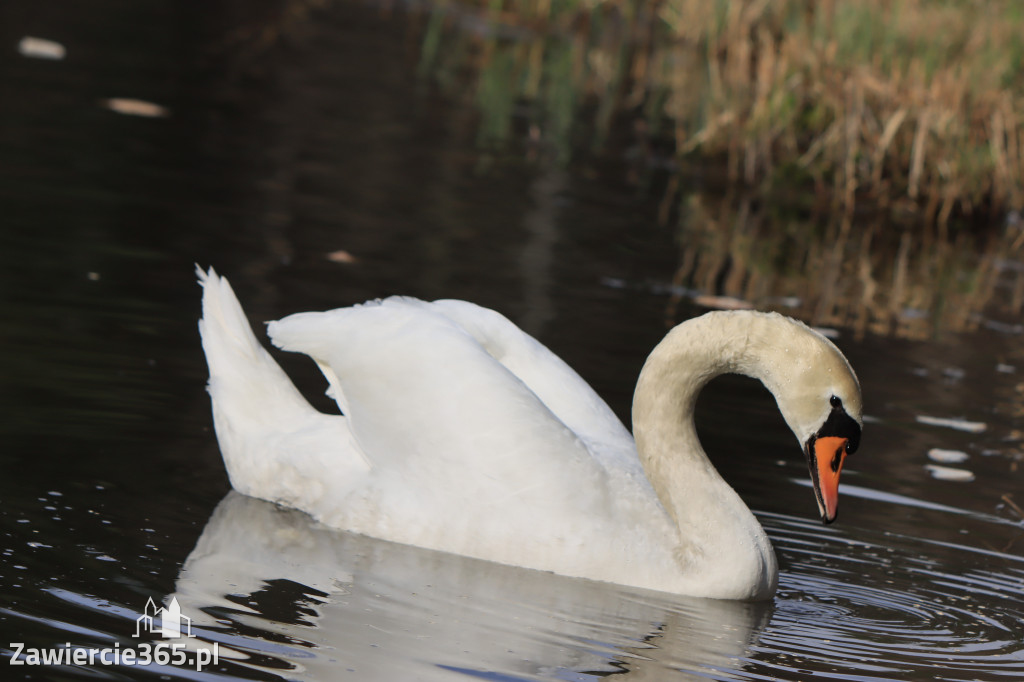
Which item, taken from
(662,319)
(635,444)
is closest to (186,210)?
(662,319)

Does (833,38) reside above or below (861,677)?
above

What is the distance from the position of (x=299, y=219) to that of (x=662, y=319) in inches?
95.7

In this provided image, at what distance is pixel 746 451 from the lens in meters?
6.63

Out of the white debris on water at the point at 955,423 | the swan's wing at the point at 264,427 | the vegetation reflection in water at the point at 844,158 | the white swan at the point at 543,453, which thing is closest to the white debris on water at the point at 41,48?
the vegetation reflection in water at the point at 844,158

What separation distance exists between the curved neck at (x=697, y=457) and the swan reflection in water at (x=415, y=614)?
0.42 feet

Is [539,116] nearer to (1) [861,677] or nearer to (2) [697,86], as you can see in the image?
(2) [697,86]

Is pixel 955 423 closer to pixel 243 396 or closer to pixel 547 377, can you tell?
pixel 547 377

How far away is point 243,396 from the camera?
568cm

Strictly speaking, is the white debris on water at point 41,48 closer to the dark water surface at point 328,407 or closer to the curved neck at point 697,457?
the dark water surface at point 328,407

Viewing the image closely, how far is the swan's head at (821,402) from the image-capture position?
485 centimetres

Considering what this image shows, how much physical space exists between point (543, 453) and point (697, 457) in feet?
1.79

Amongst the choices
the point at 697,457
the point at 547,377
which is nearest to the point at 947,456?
the point at 697,457

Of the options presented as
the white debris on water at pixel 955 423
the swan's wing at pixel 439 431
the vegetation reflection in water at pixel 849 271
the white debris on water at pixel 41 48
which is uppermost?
the white debris on water at pixel 41 48

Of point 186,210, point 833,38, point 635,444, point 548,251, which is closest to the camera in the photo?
point 635,444
